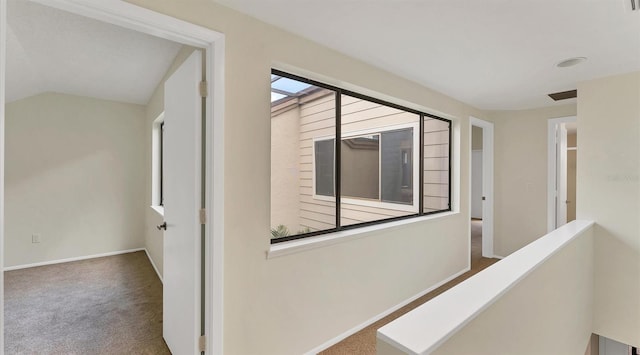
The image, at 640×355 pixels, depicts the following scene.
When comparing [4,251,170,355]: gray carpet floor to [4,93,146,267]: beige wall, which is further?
[4,93,146,267]: beige wall

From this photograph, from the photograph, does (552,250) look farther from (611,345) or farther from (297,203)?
(611,345)

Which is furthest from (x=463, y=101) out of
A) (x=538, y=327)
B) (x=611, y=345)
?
(x=611, y=345)

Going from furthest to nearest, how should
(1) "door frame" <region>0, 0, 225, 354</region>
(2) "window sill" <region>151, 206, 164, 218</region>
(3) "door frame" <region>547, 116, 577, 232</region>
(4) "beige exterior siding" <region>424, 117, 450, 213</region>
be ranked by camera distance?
(3) "door frame" <region>547, 116, 577, 232</region> < (4) "beige exterior siding" <region>424, 117, 450, 213</region> < (2) "window sill" <region>151, 206, 164, 218</region> < (1) "door frame" <region>0, 0, 225, 354</region>

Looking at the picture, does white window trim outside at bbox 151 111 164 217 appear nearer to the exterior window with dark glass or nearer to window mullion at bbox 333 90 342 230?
the exterior window with dark glass

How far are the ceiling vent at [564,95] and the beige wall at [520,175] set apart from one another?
1.49 ft

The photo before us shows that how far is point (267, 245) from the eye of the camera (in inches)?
72.4

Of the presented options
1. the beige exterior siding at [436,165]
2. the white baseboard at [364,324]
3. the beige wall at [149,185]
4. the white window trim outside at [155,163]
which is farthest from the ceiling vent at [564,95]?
the white window trim outside at [155,163]

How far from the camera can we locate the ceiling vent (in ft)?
10.8

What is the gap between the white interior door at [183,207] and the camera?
1.67m

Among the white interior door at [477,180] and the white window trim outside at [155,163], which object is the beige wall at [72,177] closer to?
the white window trim outside at [155,163]

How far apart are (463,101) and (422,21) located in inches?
90.7

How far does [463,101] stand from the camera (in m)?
3.71

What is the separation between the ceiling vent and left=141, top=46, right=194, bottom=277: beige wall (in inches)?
165

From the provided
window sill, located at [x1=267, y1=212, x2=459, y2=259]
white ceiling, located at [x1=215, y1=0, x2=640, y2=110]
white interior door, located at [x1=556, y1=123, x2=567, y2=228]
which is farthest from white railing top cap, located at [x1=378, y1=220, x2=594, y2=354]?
white interior door, located at [x1=556, y1=123, x2=567, y2=228]
